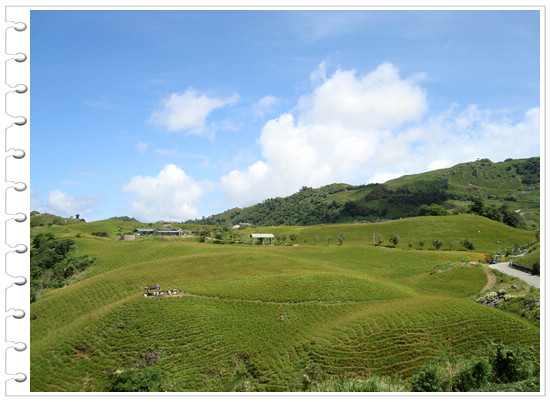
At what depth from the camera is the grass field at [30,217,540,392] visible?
27.6 metres

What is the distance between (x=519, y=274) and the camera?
5188 centimetres

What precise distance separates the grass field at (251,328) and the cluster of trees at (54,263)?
20.3 m

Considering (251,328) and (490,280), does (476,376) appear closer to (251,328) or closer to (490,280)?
(251,328)

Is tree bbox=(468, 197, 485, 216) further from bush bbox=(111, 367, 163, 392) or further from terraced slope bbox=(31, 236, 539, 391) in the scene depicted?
bush bbox=(111, 367, 163, 392)

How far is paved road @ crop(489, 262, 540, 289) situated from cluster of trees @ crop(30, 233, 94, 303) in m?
76.5

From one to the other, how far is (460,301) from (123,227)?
139707mm

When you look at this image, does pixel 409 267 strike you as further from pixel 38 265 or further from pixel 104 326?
pixel 38 265

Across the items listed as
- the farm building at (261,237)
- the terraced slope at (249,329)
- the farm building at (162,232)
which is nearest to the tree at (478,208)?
the farm building at (261,237)

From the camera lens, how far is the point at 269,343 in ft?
103

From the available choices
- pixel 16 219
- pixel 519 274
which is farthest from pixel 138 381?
pixel 519 274

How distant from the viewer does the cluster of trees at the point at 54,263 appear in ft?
223

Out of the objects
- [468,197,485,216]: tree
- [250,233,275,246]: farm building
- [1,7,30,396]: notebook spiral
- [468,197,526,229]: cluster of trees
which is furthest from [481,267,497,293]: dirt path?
[468,197,526,229]: cluster of trees

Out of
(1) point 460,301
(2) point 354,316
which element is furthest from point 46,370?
(1) point 460,301

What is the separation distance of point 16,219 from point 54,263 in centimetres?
8756
